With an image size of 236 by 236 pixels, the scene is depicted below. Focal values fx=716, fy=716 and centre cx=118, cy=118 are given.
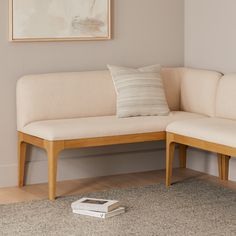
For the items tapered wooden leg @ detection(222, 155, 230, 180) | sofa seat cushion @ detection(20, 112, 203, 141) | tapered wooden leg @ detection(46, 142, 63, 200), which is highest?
sofa seat cushion @ detection(20, 112, 203, 141)

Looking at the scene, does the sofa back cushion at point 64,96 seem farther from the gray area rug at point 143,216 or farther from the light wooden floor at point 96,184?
the gray area rug at point 143,216

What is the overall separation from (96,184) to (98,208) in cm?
88

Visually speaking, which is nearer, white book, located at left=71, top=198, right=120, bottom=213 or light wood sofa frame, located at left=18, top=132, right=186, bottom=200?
white book, located at left=71, top=198, right=120, bottom=213

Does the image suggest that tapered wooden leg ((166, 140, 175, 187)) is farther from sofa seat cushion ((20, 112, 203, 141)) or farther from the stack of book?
the stack of book

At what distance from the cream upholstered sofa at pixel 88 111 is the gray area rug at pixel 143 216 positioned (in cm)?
29

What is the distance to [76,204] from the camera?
4359 millimetres

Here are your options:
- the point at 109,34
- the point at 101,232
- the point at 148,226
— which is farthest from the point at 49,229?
the point at 109,34

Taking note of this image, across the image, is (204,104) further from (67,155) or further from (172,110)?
(67,155)

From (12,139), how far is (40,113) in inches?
12.2

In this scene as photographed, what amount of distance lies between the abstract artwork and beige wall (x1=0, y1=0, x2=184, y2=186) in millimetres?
58

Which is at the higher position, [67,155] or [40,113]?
[40,113]

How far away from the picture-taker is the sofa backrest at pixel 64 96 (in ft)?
16.3

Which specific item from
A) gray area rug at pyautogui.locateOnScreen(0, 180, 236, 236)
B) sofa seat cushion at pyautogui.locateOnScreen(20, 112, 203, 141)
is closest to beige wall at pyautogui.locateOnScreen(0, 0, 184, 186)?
sofa seat cushion at pyautogui.locateOnScreen(20, 112, 203, 141)

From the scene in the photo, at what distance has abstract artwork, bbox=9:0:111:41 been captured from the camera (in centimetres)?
505
